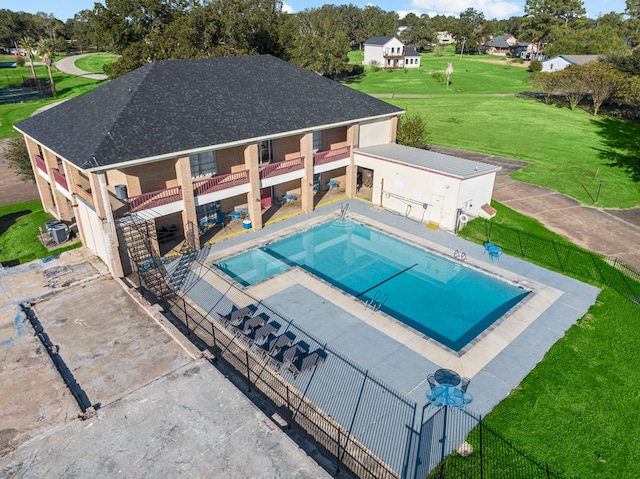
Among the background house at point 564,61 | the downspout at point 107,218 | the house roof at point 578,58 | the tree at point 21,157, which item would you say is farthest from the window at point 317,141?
the house roof at point 578,58

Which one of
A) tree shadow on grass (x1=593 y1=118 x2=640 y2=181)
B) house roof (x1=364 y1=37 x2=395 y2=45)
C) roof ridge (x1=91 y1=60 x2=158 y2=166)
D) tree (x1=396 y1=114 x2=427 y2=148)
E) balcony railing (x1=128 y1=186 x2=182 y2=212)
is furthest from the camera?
house roof (x1=364 y1=37 x2=395 y2=45)

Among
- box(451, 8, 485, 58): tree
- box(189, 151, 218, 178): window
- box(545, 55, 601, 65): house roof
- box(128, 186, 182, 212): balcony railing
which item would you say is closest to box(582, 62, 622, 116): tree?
box(545, 55, 601, 65): house roof

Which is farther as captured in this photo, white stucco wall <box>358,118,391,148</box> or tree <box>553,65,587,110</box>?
tree <box>553,65,587,110</box>

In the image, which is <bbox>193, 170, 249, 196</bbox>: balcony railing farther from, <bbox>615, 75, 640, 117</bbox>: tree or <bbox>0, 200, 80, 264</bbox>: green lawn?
<bbox>615, 75, 640, 117</bbox>: tree

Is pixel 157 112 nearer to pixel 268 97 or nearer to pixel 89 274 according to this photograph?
pixel 268 97

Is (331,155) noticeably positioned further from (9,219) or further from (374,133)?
(9,219)

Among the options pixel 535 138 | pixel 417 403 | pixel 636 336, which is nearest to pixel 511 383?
pixel 417 403
